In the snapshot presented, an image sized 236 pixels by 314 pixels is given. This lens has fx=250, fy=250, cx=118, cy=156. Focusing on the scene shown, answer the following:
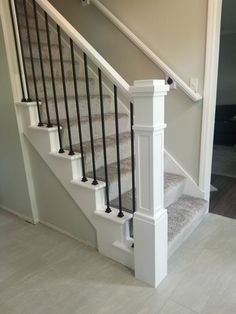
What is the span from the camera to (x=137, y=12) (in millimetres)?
2260

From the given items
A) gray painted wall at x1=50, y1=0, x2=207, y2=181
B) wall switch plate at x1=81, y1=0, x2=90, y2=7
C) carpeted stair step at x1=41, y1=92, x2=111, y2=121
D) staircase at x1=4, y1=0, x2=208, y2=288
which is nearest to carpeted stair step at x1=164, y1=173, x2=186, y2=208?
staircase at x1=4, y1=0, x2=208, y2=288

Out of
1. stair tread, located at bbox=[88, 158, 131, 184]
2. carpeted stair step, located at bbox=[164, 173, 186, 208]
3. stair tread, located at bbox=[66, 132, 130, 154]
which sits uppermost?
stair tread, located at bbox=[66, 132, 130, 154]

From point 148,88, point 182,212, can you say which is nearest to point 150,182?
point 148,88

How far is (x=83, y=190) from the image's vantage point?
70.7 inches

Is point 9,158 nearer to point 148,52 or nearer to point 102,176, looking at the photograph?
point 102,176

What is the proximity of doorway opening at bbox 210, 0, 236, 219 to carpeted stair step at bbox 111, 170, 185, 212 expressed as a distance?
45 cm

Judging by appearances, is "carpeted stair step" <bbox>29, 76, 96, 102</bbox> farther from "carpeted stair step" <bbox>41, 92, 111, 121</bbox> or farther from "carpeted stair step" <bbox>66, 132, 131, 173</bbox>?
"carpeted stair step" <bbox>66, 132, 131, 173</bbox>

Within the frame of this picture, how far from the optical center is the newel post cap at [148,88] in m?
1.22

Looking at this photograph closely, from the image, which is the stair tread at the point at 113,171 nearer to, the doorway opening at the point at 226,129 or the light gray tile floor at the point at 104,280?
the light gray tile floor at the point at 104,280

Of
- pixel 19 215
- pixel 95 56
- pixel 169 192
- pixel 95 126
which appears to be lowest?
pixel 19 215

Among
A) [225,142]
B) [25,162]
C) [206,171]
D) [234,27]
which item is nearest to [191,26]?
[206,171]

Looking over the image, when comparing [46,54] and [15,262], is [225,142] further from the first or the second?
[15,262]

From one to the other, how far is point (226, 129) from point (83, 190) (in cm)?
390

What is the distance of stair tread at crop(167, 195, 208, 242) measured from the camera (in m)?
1.86
